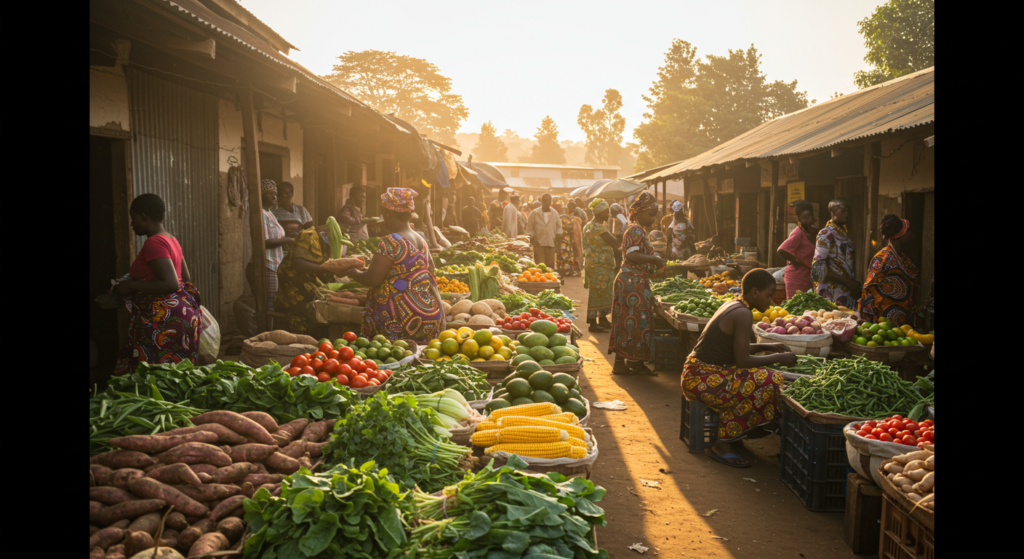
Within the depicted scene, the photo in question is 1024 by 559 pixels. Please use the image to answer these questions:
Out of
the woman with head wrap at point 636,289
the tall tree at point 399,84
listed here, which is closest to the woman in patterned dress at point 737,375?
the woman with head wrap at point 636,289

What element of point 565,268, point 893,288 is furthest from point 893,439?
point 565,268

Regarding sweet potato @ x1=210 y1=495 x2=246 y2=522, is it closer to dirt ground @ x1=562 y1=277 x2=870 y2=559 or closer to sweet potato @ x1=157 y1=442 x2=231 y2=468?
sweet potato @ x1=157 y1=442 x2=231 y2=468

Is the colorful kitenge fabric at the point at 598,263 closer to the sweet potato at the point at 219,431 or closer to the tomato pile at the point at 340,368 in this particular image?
the tomato pile at the point at 340,368

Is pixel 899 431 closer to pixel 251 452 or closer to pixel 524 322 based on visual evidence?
pixel 251 452

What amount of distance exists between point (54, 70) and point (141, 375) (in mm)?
1943

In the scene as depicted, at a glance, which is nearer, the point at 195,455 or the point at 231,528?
the point at 231,528

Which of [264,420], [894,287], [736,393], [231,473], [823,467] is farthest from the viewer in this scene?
[894,287]

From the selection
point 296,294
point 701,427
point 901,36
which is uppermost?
Answer: point 901,36

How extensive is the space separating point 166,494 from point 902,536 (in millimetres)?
3450

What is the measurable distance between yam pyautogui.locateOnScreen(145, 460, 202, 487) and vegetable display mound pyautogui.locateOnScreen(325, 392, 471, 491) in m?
0.63

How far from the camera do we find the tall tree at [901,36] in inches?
1134

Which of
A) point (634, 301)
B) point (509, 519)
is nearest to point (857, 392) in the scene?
point (509, 519)

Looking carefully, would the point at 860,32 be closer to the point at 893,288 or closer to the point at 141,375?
the point at 893,288

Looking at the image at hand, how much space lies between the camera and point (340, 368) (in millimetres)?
4438
